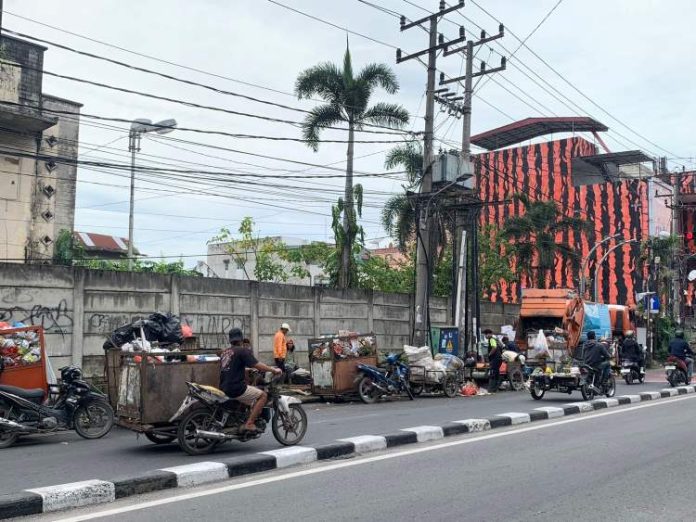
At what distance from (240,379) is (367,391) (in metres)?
7.69

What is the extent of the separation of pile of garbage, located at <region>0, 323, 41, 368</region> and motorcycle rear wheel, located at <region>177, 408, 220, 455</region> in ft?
11.5

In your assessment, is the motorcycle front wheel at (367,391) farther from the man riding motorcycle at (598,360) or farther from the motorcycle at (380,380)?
the man riding motorcycle at (598,360)

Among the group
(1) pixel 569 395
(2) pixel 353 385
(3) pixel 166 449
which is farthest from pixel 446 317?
(3) pixel 166 449

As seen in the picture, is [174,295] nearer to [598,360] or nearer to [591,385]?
[591,385]

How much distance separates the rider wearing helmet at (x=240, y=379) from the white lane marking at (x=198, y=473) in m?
1.32

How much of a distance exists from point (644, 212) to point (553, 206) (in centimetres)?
1930

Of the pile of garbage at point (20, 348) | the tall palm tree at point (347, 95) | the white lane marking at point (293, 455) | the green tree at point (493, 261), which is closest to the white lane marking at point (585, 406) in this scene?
the white lane marking at point (293, 455)

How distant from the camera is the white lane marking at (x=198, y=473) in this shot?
7.43 meters

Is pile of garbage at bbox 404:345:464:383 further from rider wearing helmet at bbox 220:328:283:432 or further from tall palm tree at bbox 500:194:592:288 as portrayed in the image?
tall palm tree at bbox 500:194:592:288

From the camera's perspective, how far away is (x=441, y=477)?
7.74 m

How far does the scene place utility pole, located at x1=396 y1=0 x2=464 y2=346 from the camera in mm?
20312

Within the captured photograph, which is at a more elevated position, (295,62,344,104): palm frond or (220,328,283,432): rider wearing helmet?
(295,62,344,104): palm frond

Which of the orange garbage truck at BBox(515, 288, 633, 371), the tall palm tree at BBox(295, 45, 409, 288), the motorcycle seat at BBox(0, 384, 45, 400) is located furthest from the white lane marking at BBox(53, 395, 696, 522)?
the tall palm tree at BBox(295, 45, 409, 288)

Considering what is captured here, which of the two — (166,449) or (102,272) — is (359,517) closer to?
→ (166,449)
